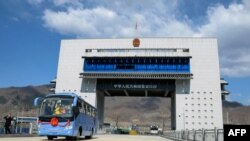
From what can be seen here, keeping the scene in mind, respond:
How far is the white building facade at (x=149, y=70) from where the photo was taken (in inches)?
2461

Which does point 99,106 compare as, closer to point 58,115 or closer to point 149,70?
point 149,70

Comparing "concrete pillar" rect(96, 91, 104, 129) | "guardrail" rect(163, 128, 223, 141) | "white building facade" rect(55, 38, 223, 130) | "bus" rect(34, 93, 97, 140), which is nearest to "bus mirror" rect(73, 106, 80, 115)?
"bus" rect(34, 93, 97, 140)

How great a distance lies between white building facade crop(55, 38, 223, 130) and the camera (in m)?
62.5

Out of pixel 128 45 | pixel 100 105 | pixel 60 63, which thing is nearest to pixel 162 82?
pixel 128 45

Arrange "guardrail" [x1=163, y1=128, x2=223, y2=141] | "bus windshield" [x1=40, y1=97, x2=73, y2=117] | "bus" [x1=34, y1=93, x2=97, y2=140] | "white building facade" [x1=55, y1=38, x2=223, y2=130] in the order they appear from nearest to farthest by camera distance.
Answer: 1. "guardrail" [x1=163, y1=128, x2=223, y2=141]
2. "bus" [x1=34, y1=93, x2=97, y2=140]
3. "bus windshield" [x1=40, y1=97, x2=73, y2=117]
4. "white building facade" [x1=55, y1=38, x2=223, y2=130]

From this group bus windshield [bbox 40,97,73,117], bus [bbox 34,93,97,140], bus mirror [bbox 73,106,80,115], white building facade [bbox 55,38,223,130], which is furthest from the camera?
white building facade [bbox 55,38,223,130]

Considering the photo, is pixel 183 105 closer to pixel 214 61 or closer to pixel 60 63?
pixel 214 61

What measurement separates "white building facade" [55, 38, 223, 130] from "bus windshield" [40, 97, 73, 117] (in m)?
41.9

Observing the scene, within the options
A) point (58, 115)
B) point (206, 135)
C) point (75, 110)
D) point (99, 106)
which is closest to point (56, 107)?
point (58, 115)

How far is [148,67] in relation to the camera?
6431cm

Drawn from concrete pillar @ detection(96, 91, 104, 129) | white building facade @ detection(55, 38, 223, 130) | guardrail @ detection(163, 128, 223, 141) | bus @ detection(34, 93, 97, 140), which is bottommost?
guardrail @ detection(163, 128, 223, 141)

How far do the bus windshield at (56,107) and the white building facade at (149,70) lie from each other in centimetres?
4189

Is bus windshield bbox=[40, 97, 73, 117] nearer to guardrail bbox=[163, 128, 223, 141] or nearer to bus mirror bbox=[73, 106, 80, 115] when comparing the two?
bus mirror bbox=[73, 106, 80, 115]

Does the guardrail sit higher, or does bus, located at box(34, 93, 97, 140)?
bus, located at box(34, 93, 97, 140)
